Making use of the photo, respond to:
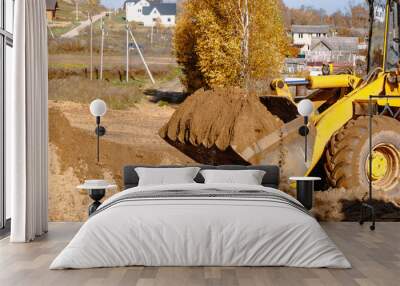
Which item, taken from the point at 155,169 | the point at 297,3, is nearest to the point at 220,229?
the point at 155,169

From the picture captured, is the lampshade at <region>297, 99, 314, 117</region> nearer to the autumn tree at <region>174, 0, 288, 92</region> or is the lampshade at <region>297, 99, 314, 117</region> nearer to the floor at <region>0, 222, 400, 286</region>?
the autumn tree at <region>174, 0, 288, 92</region>

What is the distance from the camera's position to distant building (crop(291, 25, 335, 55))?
311 inches

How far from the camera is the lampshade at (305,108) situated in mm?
7469

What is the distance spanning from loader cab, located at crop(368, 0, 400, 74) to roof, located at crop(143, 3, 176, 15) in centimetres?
245

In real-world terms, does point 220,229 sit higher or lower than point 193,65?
lower

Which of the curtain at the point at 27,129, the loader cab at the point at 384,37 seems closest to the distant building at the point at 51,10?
the curtain at the point at 27,129

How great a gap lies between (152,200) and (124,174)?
2.21 metres

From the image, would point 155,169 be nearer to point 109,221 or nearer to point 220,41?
point 220,41

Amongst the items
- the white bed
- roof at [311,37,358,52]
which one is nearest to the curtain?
the white bed

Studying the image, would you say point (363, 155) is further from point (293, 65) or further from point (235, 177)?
point (235, 177)

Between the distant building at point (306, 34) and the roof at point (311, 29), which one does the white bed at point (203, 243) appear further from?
the roof at point (311, 29)

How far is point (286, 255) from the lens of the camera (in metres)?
4.89

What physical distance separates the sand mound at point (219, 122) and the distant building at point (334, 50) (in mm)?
967

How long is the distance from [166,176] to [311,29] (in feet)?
8.96
